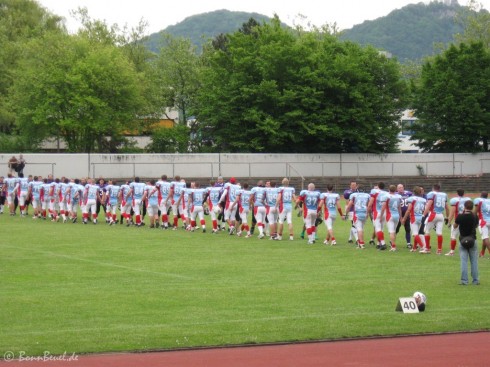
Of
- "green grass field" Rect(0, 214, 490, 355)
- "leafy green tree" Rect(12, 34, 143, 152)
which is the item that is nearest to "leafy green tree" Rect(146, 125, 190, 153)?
"leafy green tree" Rect(12, 34, 143, 152)

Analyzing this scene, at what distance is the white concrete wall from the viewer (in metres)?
56.9

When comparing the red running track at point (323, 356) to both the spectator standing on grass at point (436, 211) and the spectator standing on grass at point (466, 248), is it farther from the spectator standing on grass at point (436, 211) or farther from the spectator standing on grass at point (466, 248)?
the spectator standing on grass at point (436, 211)

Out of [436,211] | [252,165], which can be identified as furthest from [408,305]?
[252,165]

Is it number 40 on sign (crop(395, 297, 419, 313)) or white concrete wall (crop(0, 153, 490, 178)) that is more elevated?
white concrete wall (crop(0, 153, 490, 178))

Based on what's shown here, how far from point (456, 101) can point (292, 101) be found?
40.2ft

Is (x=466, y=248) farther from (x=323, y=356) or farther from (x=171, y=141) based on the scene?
(x=171, y=141)

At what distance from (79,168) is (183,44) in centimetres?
3189

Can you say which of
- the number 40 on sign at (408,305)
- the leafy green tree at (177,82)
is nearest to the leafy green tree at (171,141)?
the leafy green tree at (177,82)

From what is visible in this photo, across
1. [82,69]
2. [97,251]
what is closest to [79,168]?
[82,69]

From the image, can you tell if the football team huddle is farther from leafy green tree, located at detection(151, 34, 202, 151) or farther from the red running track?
leafy green tree, located at detection(151, 34, 202, 151)

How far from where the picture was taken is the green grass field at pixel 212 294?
14.3 meters

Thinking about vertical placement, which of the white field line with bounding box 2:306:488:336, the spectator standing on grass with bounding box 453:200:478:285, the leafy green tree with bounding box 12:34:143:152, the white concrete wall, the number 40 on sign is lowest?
the white field line with bounding box 2:306:488:336

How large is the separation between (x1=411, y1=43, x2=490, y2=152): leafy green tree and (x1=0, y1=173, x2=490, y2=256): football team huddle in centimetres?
3341

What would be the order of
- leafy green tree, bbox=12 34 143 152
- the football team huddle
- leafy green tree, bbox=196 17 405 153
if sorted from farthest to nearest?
leafy green tree, bbox=196 17 405 153
leafy green tree, bbox=12 34 143 152
the football team huddle
